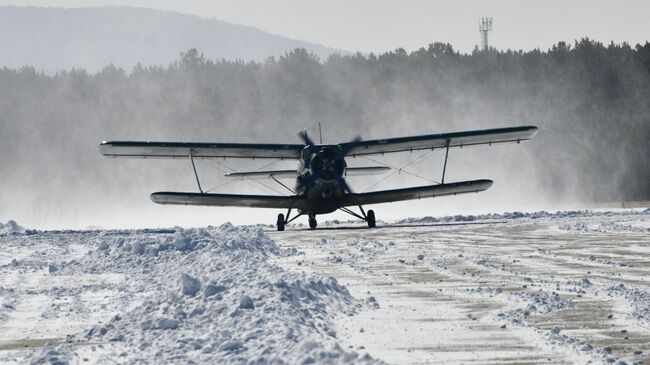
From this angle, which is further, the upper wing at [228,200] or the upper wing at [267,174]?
the upper wing at [267,174]

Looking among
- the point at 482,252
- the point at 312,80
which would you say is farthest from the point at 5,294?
the point at 312,80

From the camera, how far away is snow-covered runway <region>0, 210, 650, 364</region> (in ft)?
27.2

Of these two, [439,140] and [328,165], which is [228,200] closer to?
[328,165]

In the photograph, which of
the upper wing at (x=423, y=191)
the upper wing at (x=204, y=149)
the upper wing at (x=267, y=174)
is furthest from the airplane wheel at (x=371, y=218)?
the upper wing at (x=204, y=149)

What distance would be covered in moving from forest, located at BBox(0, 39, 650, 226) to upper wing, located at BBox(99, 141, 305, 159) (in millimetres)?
46564

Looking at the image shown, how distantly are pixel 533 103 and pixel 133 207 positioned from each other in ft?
108

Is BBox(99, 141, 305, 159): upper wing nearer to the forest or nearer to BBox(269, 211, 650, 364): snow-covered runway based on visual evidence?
BBox(269, 211, 650, 364): snow-covered runway

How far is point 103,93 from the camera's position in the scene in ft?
319

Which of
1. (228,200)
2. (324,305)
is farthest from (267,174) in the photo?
(324,305)

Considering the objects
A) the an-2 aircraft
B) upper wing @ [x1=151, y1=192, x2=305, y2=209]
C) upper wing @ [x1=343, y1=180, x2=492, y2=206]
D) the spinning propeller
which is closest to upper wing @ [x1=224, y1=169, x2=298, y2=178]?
the an-2 aircraft

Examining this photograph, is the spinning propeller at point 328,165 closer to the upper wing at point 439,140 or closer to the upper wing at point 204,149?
the upper wing at point 439,140

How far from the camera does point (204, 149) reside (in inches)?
1256

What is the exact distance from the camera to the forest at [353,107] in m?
78.6

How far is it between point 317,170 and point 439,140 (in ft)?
14.9
